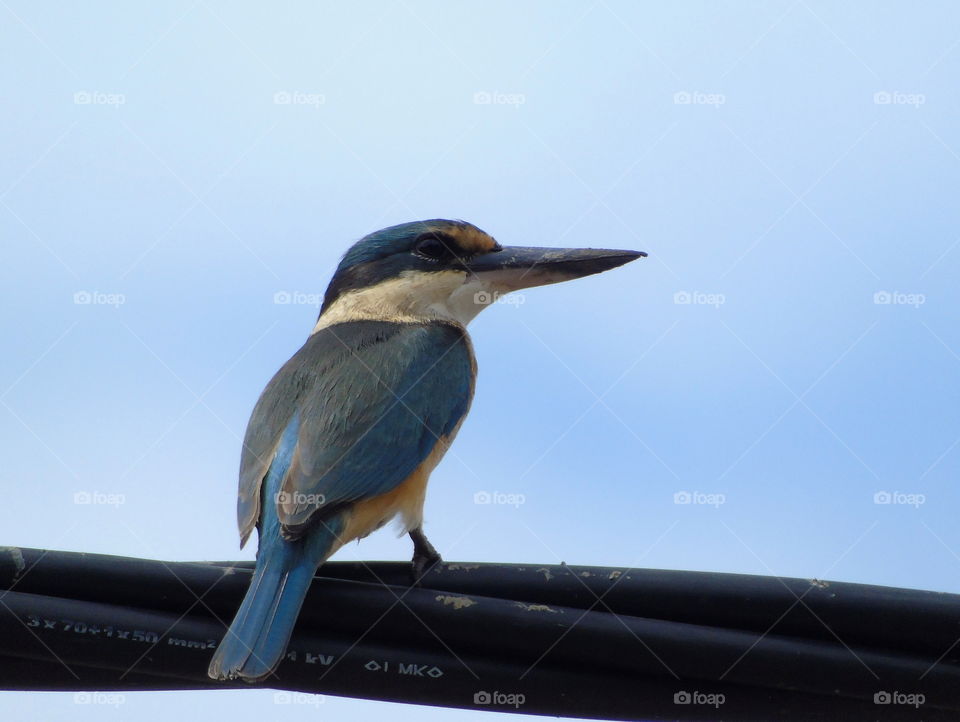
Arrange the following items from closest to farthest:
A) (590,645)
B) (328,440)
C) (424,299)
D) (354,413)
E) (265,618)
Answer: (590,645) → (265,618) → (328,440) → (354,413) → (424,299)

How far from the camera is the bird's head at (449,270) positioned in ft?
14.3

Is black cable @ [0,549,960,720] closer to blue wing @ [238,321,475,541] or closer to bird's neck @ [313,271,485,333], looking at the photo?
blue wing @ [238,321,475,541]

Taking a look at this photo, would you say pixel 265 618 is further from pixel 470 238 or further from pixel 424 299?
pixel 470 238

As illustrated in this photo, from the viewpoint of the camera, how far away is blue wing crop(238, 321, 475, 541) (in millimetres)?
2941

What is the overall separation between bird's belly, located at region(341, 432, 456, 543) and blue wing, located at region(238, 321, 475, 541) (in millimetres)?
68

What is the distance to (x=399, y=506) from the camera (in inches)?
129

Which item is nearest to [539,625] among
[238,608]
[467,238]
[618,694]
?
[618,694]

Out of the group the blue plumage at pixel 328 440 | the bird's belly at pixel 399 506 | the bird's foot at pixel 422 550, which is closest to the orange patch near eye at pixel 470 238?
the blue plumage at pixel 328 440

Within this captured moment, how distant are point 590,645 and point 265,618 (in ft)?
2.23

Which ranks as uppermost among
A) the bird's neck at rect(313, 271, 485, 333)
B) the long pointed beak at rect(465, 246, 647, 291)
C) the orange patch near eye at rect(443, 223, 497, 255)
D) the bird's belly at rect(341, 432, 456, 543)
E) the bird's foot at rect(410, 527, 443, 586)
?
the orange patch near eye at rect(443, 223, 497, 255)

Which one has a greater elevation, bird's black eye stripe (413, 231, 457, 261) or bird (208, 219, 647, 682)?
bird's black eye stripe (413, 231, 457, 261)

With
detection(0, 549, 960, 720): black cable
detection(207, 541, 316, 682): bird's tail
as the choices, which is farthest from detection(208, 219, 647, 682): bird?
detection(0, 549, 960, 720): black cable

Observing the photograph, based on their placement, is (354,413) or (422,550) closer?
(354,413)

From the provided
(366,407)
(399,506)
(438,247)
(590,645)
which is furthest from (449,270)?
(590,645)
